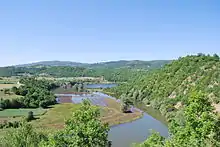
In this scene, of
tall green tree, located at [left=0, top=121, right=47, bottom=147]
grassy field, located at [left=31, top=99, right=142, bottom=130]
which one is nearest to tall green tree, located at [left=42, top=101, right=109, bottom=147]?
tall green tree, located at [left=0, top=121, right=47, bottom=147]

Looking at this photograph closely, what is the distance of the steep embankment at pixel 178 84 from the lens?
9158 centimetres

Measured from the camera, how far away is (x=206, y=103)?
17.1m

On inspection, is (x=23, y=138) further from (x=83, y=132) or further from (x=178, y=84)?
(x=178, y=84)

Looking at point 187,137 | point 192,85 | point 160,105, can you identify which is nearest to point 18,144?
point 187,137

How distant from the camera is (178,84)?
109m

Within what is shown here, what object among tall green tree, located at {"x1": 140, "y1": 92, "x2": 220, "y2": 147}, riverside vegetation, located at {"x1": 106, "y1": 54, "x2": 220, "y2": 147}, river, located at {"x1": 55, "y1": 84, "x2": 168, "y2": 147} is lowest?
river, located at {"x1": 55, "y1": 84, "x2": 168, "y2": 147}

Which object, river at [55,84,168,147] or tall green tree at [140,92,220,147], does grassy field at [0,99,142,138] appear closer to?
river at [55,84,168,147]

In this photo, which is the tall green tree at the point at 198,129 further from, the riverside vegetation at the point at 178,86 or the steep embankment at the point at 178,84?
the steep embankment at the point at 178,84

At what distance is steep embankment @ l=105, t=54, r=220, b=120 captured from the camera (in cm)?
9158

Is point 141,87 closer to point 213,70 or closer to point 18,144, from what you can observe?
point 213,70

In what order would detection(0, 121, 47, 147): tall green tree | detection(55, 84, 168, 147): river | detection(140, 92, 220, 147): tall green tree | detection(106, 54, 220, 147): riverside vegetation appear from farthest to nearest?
detection(106, 54, 220, 147): riverside vegetation < detection(55, 84, 168, 147): river < detection(0, 121, 47, 147): tall green tree < detection(140, 92, 220, 147): tall green tree

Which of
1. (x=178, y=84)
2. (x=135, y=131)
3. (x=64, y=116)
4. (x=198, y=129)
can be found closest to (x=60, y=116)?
(x=64, y=116)

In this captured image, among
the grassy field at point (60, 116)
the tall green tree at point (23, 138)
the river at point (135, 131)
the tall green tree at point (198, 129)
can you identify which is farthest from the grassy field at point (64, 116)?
the tall green tree at point (198, 129)

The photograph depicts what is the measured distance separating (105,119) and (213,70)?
145 feet
